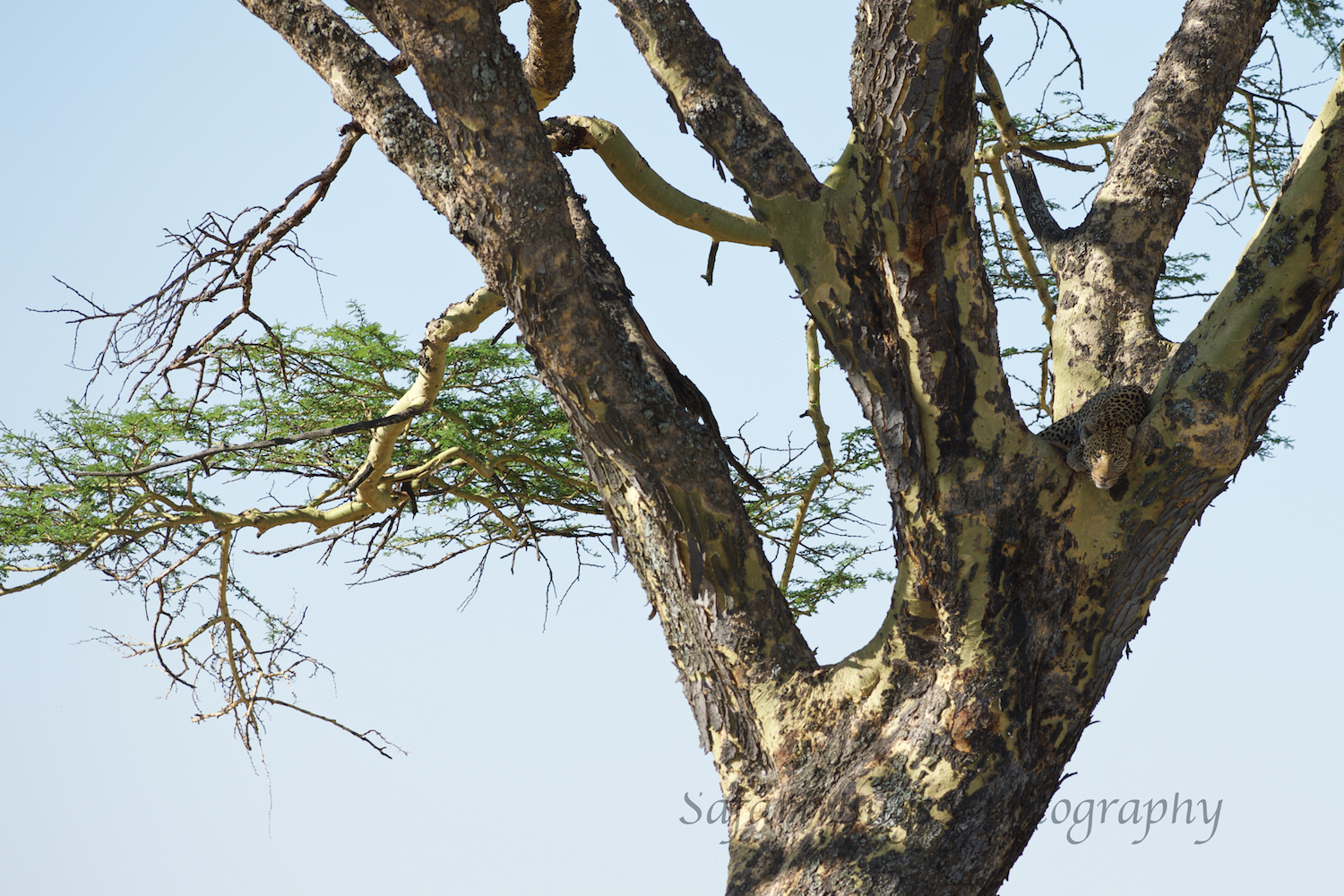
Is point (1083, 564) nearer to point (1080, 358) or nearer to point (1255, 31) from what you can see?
point (1080, 358)

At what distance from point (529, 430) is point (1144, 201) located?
3225 mm

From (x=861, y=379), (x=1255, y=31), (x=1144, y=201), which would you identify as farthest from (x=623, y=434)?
(x=1255, y=31)

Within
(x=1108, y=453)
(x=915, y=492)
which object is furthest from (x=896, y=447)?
(x=1108, y=453)

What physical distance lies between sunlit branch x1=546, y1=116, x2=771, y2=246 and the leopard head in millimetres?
1370

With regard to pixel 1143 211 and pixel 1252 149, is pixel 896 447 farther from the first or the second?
pixel 1252 149

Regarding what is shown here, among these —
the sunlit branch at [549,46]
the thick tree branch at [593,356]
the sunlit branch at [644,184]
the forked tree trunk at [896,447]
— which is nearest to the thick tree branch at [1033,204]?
the sunlit branch at [644,184]

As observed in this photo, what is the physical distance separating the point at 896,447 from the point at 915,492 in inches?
4.7

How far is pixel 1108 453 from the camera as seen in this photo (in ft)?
8.54

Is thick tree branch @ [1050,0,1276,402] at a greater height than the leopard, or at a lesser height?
greater

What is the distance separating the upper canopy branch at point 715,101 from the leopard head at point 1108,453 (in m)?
0.94

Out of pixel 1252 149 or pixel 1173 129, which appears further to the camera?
pixel 1252 149

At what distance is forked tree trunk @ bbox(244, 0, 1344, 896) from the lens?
252 cm

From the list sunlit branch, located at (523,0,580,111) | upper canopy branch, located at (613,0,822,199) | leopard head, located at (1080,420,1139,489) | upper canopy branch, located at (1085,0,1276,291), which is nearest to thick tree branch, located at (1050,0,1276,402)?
upper canopy branch, located at (1085,0,1276,291)

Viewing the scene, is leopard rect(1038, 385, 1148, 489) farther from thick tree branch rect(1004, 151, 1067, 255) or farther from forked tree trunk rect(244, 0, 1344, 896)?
thick tree branch rect(1004, 151, 1067, 255)
